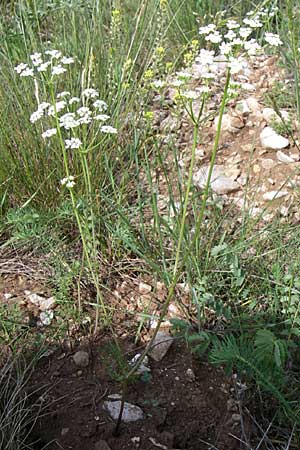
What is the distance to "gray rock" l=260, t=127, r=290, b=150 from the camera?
2539 millimetres

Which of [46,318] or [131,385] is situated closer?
[131,385]

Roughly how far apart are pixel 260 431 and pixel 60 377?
0.58m

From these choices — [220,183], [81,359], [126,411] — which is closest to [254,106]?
[220,183]

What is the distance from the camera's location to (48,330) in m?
1.82

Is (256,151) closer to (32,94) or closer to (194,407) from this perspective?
(32,94)

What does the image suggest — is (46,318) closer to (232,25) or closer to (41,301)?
(41,301)

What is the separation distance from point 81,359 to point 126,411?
0.74 feet

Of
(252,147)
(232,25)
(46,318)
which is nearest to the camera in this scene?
(232,25)

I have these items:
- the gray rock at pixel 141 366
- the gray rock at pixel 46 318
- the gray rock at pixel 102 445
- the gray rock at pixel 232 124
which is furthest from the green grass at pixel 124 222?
the gray rock at pixel 102 445

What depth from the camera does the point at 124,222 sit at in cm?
198

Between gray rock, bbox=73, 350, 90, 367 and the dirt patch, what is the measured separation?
13mm

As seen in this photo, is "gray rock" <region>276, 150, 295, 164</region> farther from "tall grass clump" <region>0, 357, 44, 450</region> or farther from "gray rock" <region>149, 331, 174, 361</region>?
"tall grass clump" <region>0, 357, 44, 450</region>

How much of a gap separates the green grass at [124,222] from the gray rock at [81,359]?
0.40 feet

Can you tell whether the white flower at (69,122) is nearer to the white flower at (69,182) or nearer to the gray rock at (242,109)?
the white flower at (69,182)
